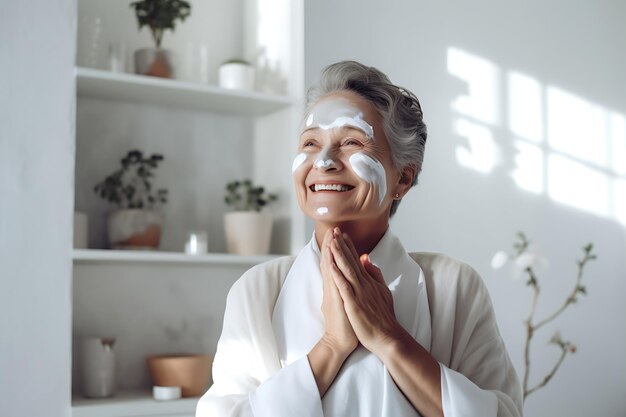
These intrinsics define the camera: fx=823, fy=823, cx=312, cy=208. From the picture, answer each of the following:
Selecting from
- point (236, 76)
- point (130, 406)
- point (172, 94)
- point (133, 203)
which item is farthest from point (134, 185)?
point (130, 406)

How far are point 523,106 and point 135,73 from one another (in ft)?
5.39

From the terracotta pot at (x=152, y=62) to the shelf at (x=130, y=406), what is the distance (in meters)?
1.01

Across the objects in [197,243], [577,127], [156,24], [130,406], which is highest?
[156,24]

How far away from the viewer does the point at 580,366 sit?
351 centimetres

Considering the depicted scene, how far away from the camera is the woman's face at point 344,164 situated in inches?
50.9

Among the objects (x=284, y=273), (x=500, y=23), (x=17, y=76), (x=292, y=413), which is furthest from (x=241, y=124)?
(x=292, y=413)

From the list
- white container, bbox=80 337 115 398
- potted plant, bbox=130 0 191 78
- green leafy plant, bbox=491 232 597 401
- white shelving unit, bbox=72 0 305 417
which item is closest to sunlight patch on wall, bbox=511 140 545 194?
green leafy plant, bbox=491 232 597 401

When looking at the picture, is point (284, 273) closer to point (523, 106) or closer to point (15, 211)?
point (15, 211)

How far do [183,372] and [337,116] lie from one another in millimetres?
1431

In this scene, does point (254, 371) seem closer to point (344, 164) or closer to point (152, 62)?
point (344, 164)

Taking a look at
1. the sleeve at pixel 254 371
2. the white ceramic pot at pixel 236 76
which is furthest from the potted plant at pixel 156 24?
the sleeve at pixel 254 371

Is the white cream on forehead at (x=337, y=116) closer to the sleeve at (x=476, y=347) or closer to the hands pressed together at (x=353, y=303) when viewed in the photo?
the hands pressed together at (x=353, y=303)

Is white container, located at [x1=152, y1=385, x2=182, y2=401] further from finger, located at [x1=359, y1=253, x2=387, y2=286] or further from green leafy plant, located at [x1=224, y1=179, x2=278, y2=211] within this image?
finger, located at [x1=359, y1=253, x2=387, y2=286]

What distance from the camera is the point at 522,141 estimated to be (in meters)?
3.42
